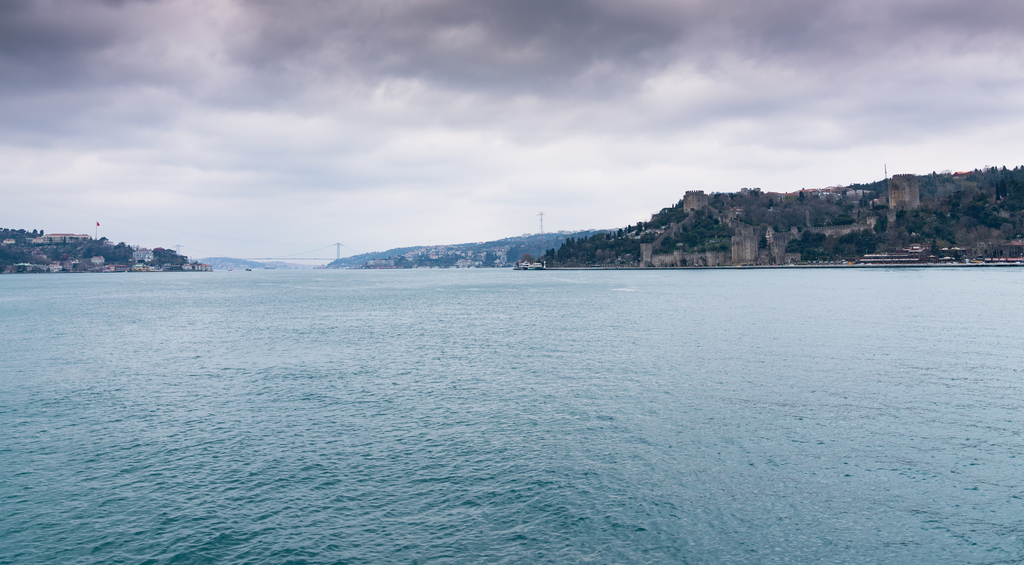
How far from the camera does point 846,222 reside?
135 meters

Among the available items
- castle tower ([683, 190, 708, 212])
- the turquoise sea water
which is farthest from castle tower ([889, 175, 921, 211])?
the turquoise sea water

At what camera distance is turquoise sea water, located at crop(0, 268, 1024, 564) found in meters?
8.38

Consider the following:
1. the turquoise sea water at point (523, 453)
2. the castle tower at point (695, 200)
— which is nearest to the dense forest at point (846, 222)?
the castle tower at point (695, 200)

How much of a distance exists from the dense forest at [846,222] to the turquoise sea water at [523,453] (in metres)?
114

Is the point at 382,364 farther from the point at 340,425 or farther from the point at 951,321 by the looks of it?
the point at 951,321

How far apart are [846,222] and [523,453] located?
481ft

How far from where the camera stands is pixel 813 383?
17406 mm

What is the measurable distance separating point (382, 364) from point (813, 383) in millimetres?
14663

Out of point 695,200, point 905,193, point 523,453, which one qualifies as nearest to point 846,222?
point 905,193

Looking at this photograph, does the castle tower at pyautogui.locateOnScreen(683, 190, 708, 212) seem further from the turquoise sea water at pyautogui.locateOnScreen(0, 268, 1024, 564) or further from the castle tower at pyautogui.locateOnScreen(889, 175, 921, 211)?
the turquoise sea water at pyautogui.locateOnScreen(0, 268, 1024, 564)

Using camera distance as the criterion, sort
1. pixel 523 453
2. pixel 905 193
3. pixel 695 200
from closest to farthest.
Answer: pixel 523 453, pixel 905 193, pixel 695 200

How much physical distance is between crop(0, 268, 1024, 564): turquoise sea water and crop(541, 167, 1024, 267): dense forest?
11379 cm

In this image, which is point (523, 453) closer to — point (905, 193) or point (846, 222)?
point (846, 222)

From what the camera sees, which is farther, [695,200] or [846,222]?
[695,200]
